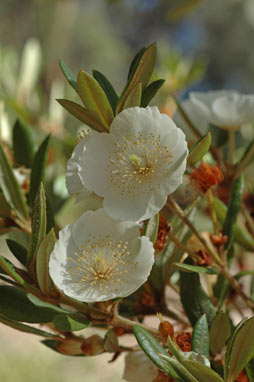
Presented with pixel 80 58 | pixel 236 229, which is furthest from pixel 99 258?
pixel 80 58

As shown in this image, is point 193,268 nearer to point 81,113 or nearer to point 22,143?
point 81,113

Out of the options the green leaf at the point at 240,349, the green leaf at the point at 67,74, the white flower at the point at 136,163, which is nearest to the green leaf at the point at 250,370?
the green leaf at the point at 240,349

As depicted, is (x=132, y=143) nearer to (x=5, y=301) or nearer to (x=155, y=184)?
(x=155, y=184)

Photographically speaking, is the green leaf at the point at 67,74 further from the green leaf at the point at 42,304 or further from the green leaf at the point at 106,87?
the green leaf at the point at 42,304

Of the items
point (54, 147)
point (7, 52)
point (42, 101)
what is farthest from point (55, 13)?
point (54, 147)

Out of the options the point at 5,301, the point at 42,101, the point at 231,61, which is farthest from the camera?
the point at 231,61

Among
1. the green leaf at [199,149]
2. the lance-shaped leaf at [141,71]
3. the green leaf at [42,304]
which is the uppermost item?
the lance-shaped leaf at [141,71]

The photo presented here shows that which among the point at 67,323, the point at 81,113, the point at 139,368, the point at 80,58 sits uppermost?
the point at 81,113
